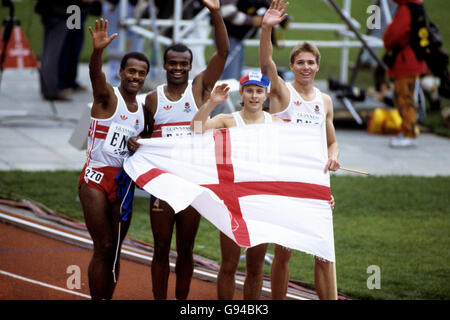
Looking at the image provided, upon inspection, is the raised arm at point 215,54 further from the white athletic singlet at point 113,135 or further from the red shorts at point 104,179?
the red shorts at point 104,179

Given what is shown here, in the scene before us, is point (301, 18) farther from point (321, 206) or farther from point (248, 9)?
point (321, 206)

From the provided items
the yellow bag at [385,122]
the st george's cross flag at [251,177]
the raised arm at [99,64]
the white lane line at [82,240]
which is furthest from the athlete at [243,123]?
the yellow bag at [385,122]

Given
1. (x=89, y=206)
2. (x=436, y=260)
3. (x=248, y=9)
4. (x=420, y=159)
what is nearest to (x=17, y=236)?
(x=89, y=206)

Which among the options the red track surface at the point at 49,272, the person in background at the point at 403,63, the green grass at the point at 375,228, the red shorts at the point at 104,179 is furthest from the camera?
the person in background at the point at 403,63

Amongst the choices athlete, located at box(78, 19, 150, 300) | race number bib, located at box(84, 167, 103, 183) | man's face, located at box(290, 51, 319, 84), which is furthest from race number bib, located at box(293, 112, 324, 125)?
race number bib, located at box(84, 167, 103, 183)

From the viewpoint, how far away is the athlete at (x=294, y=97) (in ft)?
17.8

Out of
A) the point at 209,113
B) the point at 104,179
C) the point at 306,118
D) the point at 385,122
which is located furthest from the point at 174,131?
the point at 385,122

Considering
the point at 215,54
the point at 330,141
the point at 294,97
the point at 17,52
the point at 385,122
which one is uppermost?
the point at 215,54

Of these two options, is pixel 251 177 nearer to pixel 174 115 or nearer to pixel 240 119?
pixel 240 119

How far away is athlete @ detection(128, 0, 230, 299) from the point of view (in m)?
5.45

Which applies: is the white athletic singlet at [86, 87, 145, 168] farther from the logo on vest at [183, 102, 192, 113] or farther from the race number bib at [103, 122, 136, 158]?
the logo on vest at [183, 102, 192, 113]

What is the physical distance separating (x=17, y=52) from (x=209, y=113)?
28.5 ft

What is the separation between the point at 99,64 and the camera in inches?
202

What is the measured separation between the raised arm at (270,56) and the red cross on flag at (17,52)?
27.7 feet
